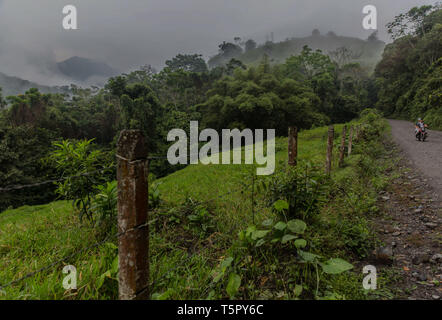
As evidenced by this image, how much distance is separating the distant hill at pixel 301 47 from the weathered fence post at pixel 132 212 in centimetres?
9925

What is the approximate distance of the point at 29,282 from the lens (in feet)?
6.93

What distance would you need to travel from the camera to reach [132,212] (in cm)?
151

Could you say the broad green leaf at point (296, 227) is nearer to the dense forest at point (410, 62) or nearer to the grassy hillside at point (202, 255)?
the grassy hillside at point (202, 255)

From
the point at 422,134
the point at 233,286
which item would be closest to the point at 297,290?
the point at 233,286

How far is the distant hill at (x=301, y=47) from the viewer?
102875 mm

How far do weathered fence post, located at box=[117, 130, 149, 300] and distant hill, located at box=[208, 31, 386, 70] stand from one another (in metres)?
99.2

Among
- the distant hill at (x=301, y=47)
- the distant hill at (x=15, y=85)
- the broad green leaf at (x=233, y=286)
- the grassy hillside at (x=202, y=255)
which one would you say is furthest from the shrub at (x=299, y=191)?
the distant hill at (x=15, y=85)

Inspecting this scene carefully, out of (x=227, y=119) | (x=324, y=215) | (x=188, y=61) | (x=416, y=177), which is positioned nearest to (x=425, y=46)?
(x=227, y=119)

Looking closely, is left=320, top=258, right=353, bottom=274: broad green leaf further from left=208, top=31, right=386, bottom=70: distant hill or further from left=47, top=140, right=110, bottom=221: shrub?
left=208, top=31, right=386, bottom=70: distant hill

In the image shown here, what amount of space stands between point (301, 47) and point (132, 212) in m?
149

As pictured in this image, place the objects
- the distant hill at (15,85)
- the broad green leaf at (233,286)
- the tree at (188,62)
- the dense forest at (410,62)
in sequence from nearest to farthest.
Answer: the broad green leaf at (233,286) < the dense forest at (410,62) < the tree at (188,62) < the distant hill at (15,85)

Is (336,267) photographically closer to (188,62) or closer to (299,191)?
(299,191)

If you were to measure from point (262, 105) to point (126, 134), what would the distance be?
76.3 feet

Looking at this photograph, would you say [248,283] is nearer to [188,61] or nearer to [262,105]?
[262,105]
